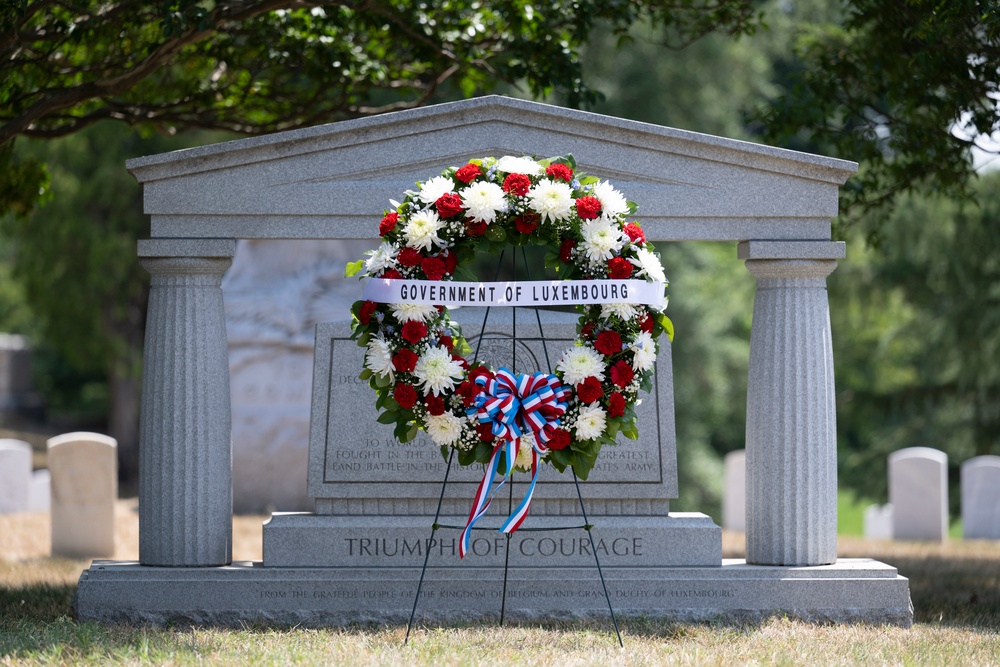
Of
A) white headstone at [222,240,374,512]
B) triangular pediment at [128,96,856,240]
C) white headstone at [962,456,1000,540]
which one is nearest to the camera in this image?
triangular pediment at [128,96,856,240]

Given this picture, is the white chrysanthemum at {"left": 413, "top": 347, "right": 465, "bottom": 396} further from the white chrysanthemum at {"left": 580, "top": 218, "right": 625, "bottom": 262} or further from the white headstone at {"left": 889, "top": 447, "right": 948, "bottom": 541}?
the white headstone at {"left": 889, "top": 447, "right": 948, "bottom": 541}

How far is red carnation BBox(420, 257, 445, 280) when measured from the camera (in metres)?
6.69

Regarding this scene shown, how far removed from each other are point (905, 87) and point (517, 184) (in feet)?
15.5

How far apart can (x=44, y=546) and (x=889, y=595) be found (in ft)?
29.0

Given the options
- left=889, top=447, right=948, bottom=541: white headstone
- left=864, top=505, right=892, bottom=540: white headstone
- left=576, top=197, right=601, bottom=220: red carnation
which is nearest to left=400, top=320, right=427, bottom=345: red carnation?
left=576, top=197, right=601, bottom=220: red carnation

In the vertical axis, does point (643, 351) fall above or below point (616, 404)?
above

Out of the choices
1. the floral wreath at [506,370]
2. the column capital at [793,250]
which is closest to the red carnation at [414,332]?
the floral wreath at [506,370]

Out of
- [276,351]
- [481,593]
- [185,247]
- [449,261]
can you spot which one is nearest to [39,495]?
[276,351]

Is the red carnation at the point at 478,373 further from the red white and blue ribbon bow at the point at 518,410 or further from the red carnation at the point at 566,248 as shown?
the red carnation at the point at 566,248

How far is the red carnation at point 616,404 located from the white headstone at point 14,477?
35.8 feet

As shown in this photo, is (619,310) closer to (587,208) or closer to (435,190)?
(587,208)

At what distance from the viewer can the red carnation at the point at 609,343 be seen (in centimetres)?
664

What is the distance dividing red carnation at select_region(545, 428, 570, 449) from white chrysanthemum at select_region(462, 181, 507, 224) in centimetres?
126

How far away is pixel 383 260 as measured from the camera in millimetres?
6781
